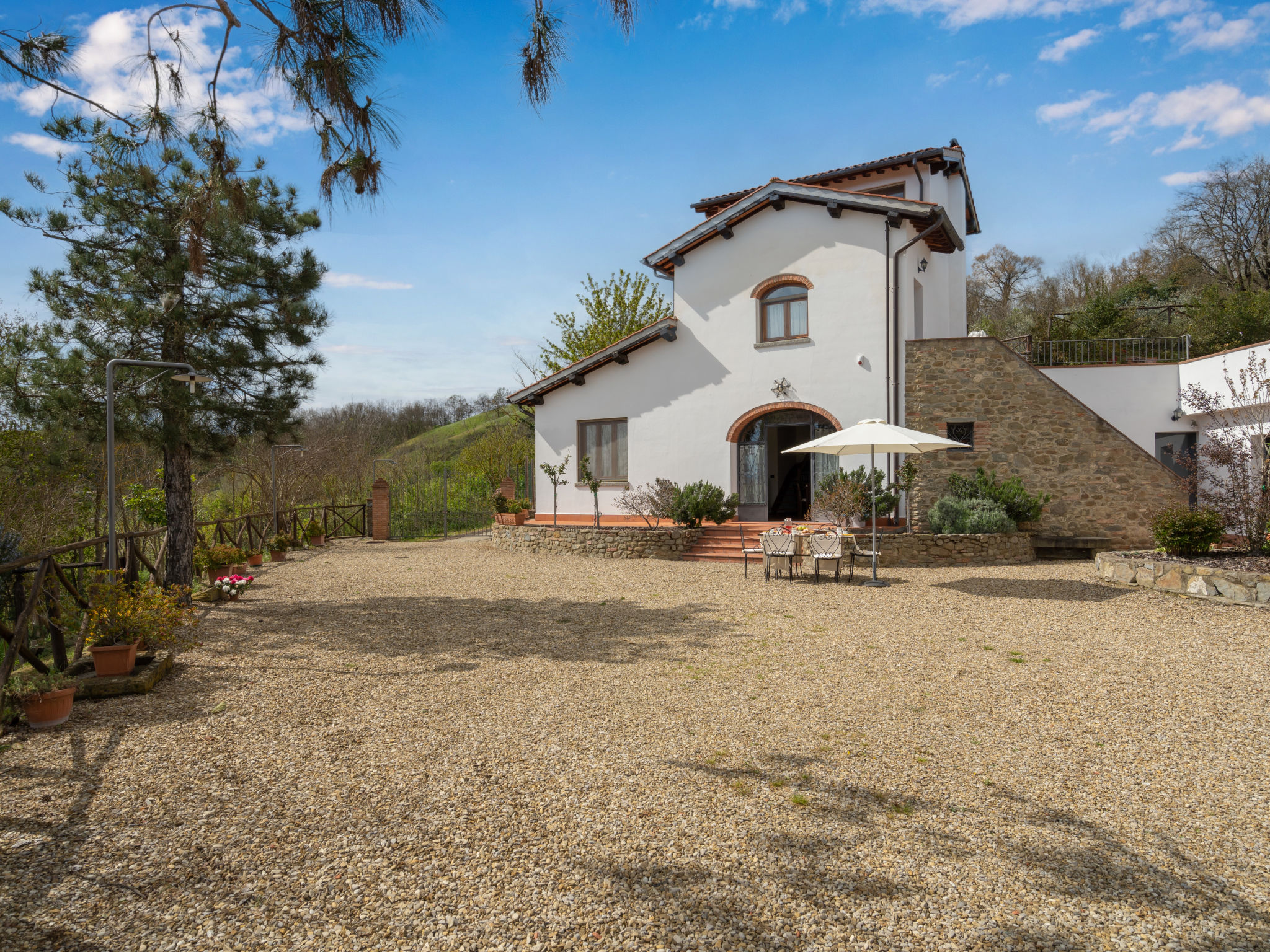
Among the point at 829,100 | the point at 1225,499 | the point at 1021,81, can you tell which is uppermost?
the point at 1021,81

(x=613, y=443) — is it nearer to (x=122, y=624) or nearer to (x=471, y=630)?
(x=471, y=630)

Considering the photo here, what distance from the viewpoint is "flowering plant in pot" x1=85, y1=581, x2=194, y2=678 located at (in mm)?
5699

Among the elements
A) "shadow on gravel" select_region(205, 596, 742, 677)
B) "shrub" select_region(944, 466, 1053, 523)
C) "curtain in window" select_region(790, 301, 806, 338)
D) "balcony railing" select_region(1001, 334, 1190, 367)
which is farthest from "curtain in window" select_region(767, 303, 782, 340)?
"shadow on gravel" select_region(205, 596, 742, 677)

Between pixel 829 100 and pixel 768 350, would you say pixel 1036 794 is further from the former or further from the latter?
pixel 768 350

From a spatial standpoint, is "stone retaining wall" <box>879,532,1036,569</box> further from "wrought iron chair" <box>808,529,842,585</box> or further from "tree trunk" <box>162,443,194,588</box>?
"tree trunk" <box>162,443,194,588</box>

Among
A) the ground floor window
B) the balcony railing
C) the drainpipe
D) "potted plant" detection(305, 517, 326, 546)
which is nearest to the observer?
the drainpipe

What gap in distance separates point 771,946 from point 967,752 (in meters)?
2.32

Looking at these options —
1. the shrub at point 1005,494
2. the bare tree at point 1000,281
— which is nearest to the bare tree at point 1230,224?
the bare tree at point 1000,281

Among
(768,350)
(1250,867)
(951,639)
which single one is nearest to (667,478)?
(768,350)

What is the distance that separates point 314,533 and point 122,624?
14517 millimetres

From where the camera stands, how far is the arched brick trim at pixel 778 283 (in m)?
15.0

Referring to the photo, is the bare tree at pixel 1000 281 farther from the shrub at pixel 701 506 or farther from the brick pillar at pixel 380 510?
the brick pillar at pixel 380 510

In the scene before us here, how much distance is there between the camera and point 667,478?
1641cm

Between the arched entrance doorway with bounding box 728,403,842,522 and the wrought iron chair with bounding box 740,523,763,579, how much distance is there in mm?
1169
